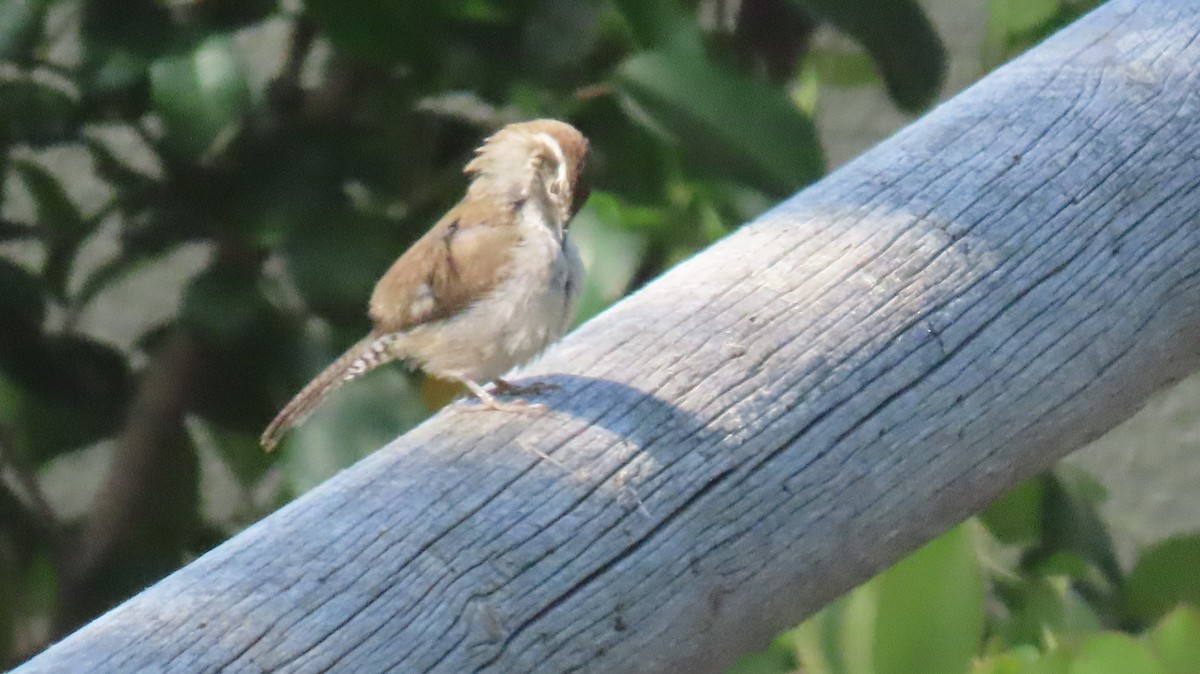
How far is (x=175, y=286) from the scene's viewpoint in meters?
3.67

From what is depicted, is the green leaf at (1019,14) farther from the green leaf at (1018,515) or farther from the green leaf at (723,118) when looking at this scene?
the green leaf at (1018,515)

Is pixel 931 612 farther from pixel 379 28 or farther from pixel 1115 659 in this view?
pixel 379 28

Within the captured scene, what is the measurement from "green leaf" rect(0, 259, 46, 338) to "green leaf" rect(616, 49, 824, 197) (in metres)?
1.12

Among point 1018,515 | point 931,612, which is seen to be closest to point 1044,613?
→ point 1018,515

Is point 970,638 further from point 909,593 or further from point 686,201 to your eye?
point 686,201

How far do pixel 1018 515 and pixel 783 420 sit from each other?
1.62m

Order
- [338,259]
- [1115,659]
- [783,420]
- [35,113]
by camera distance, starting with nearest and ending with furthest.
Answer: [783,420], [1115,659], [338,259], [35,113]

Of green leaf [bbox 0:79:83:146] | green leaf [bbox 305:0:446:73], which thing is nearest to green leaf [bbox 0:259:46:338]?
green leaf [bbox 0:79:83:146]

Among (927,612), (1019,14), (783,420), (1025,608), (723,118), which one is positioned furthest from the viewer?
(1019,14)

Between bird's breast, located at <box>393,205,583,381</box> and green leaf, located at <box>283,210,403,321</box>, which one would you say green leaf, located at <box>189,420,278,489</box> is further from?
bird's breast, located at <box>393,205,583,381</box>

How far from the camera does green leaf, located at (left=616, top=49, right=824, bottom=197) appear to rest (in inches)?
83.7

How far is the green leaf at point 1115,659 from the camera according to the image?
1.77 meters

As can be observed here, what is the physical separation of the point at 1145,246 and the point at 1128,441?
277 cm

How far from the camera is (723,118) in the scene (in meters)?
2.12
